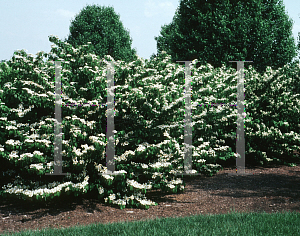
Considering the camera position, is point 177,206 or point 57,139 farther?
point 177,206

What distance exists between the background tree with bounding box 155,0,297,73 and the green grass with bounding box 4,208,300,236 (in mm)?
11792

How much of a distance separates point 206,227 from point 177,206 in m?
2.04

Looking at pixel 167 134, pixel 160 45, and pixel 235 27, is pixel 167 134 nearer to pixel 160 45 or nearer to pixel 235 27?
pixel 235 27

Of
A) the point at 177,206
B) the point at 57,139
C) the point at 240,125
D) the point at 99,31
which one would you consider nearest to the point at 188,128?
the point at 177,206

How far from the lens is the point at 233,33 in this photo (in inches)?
643

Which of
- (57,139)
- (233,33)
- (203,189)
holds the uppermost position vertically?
(233,33)

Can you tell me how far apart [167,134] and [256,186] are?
10.2ft

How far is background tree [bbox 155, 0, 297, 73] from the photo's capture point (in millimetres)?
16344

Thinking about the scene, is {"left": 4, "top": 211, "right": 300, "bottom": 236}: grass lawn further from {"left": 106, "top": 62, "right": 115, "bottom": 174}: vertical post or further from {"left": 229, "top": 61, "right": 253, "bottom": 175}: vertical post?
{"left": 229, "top": 61, "right": 253, "bottom": 175}: vertical post

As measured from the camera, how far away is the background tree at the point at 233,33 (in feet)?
53.6

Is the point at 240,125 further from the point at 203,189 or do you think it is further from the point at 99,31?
the point at 99,31

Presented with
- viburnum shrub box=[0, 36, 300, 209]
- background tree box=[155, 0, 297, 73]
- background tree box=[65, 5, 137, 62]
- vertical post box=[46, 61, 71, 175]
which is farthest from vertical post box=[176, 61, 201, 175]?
background tree box=[65, 5, 137, 62]

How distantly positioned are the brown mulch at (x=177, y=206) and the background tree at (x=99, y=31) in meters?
18.2

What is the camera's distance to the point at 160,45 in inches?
1219
